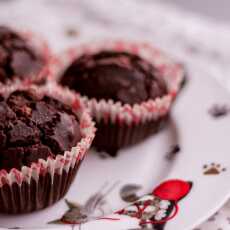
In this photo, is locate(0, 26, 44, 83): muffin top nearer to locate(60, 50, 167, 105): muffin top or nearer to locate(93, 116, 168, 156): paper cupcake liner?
locate(60, 50, 167, 105): muffin top

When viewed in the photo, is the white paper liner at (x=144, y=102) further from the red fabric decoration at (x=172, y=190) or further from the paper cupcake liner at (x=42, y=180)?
the red fabric decoration at (x=172, y=190)

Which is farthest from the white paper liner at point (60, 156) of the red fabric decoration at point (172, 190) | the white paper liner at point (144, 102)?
the red fabric decoration at point (172, 190)

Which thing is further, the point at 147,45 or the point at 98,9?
the point at 98,9

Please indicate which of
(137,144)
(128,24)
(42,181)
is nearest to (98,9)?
(128,24)

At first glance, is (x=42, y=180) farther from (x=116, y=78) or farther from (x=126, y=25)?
(x=126, y=25)

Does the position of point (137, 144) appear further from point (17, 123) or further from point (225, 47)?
point (225, 47)

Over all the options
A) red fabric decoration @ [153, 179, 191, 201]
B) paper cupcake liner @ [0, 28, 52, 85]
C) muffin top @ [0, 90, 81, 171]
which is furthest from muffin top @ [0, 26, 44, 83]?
red fabric decoration @ [153, 179, 191, 201]

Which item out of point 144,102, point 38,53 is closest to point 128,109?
point 144,102
